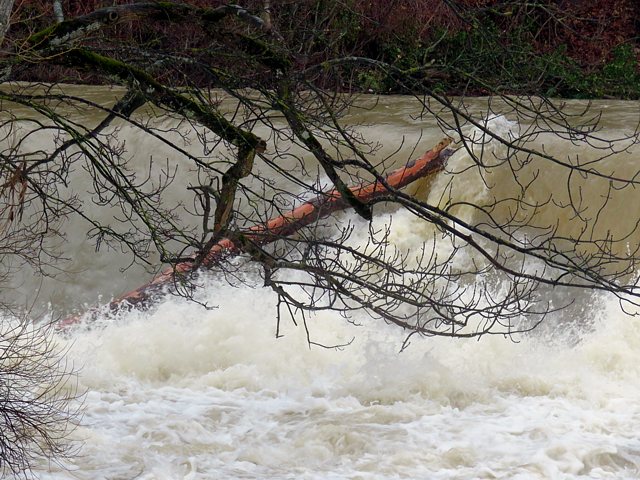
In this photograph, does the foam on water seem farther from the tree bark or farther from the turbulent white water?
the tree bark

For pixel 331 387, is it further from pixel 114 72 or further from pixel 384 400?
pixel 114 72

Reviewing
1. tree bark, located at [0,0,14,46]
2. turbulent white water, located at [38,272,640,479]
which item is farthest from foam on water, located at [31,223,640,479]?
tree bark, located at [0,0,14,46]

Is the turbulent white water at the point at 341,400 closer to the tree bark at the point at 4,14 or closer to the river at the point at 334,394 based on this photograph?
the river at the point at 334,394

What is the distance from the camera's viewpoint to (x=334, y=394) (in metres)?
8.30

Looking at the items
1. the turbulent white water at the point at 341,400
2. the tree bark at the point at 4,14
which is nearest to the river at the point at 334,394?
the turbulent white water at the point at 341,400

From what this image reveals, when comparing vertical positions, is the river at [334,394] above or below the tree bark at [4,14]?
below

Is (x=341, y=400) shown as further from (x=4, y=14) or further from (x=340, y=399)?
(x=4, y=14)

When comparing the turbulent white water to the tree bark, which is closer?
the tree bark

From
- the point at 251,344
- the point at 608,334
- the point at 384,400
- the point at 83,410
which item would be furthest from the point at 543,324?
the point at 83,410

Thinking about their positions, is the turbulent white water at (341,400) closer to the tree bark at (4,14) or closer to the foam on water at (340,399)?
the foam on water at (340,399)

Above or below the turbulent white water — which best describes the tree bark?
above

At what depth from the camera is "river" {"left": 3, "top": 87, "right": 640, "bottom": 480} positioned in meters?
6.92

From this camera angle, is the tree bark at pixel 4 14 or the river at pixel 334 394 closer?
the tree bark at pixel 4 14

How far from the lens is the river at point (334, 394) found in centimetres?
692
